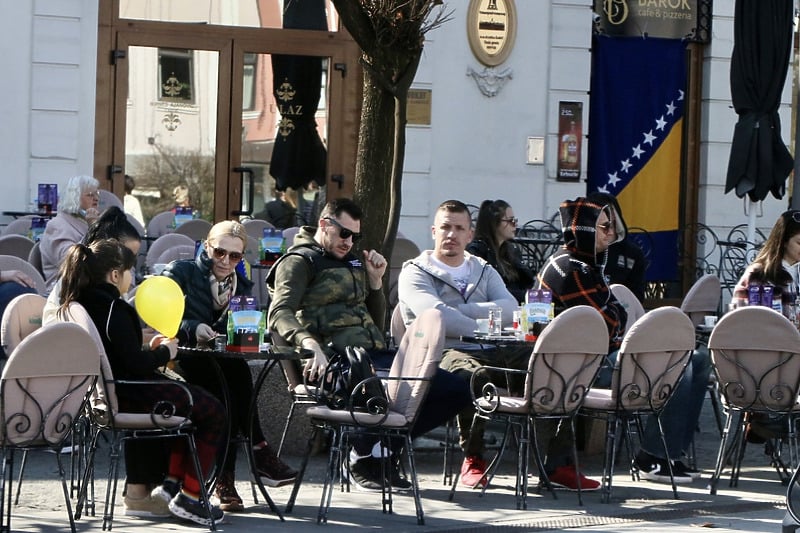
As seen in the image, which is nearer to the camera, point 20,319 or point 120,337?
point 120,337

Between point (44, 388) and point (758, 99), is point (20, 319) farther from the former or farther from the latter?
point (758, 99)

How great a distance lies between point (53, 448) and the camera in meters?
6.57

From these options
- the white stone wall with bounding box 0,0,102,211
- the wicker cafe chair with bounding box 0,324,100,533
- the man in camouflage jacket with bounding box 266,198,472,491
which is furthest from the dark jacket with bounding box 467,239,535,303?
the white stone wall with bounding box 0,0,102,211

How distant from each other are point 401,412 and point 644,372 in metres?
1.46

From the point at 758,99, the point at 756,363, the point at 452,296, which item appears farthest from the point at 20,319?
the point at 758,99

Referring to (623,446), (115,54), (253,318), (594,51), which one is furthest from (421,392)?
(594,51)

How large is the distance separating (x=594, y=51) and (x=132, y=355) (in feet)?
31.6

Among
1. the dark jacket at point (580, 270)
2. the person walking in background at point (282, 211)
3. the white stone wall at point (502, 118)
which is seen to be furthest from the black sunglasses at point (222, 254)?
the white stone wall at point (502, 118)

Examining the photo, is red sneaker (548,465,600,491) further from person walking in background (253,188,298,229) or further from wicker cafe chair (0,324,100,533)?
person walking in background (253,188,298,229)

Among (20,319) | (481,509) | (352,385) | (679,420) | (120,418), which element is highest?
(20,319)

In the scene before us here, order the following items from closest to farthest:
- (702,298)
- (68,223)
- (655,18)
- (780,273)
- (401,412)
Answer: (401,412)
(780,273)
(68,223)
(702,298)
(655,18)

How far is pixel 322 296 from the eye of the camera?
26.5ft

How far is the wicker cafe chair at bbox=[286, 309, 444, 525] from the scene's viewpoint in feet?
23.6

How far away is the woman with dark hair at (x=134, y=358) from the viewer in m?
6.92
